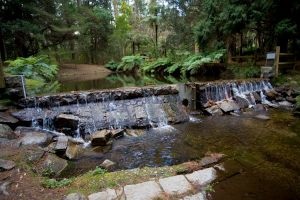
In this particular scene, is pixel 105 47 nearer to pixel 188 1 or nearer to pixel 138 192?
pixel 188 1

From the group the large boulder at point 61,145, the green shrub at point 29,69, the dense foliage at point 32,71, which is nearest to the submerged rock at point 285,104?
the large boulder at point 61,145

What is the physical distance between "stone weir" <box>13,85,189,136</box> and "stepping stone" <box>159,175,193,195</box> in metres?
3.69

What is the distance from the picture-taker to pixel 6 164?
410 cm

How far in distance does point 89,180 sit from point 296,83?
9.45 m

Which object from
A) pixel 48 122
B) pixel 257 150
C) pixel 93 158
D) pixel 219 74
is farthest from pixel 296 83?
pixel 48 122

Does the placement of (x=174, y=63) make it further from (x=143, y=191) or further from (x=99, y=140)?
(x=143, y=191)

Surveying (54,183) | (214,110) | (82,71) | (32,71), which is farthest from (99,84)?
(82,71)

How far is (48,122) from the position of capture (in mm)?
7012

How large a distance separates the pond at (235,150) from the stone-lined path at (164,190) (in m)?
0.26

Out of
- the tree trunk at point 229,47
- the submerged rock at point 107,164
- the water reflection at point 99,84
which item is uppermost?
the tree trunk at point 229,47

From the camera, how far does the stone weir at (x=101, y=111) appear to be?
6.95m

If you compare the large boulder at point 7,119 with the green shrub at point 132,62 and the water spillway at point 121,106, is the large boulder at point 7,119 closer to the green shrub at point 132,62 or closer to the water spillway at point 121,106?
the water spillway at point 121,106

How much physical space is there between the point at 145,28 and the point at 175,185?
28.5 meters

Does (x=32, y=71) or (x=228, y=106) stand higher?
(x=32, y=71)
